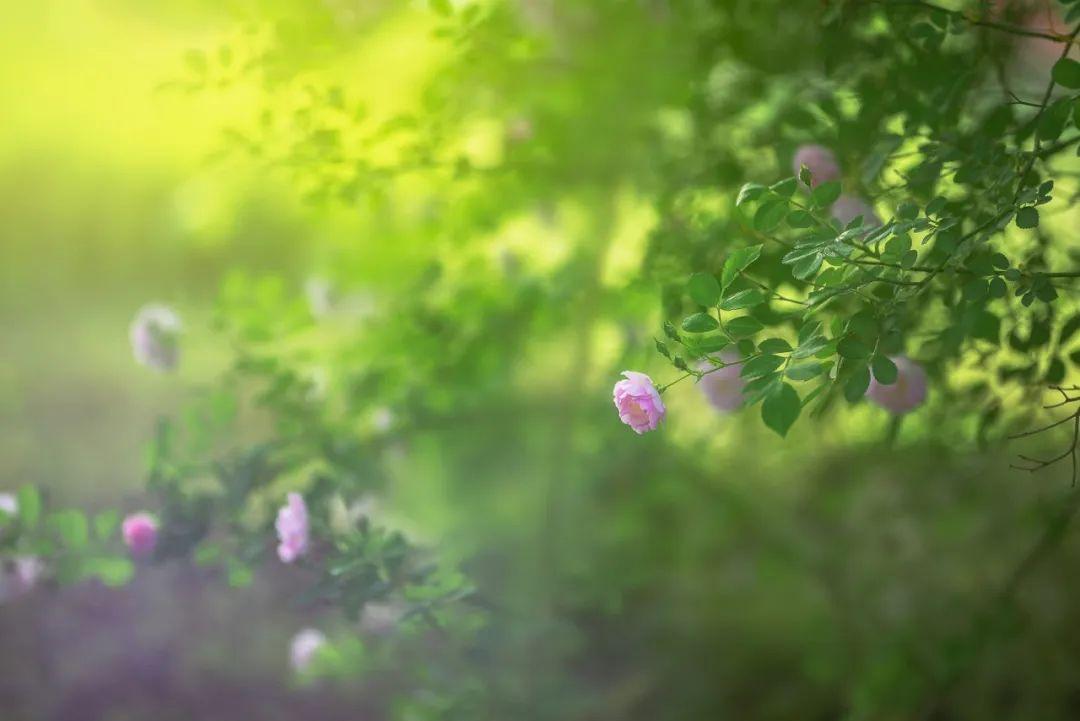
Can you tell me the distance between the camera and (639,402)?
0.65 meters

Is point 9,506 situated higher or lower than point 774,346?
higher

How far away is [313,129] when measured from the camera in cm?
115

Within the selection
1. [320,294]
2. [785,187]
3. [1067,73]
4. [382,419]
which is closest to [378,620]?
[382,419]

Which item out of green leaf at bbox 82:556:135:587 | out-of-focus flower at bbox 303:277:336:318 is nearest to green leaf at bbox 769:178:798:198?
green leaf at bbox 82:556:135:587

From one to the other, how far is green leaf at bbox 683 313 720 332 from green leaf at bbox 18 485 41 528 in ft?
2.52

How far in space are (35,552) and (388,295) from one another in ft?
1.88

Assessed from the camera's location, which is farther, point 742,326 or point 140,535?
point 140,535

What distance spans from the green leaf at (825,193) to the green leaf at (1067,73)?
0.16 m

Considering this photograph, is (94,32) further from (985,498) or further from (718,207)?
(985,498)

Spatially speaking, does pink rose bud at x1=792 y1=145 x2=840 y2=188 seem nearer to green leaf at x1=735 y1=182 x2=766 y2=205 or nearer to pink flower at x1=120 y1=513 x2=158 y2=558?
green leaf at x1=735 y1=182 x2=766 y2=205

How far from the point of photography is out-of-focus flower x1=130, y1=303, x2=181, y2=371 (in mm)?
1216

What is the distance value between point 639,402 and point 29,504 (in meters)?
0.74

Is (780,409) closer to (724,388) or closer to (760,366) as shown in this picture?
(760,366)

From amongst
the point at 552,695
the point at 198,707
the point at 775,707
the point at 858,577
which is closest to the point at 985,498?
the point at 858,577
